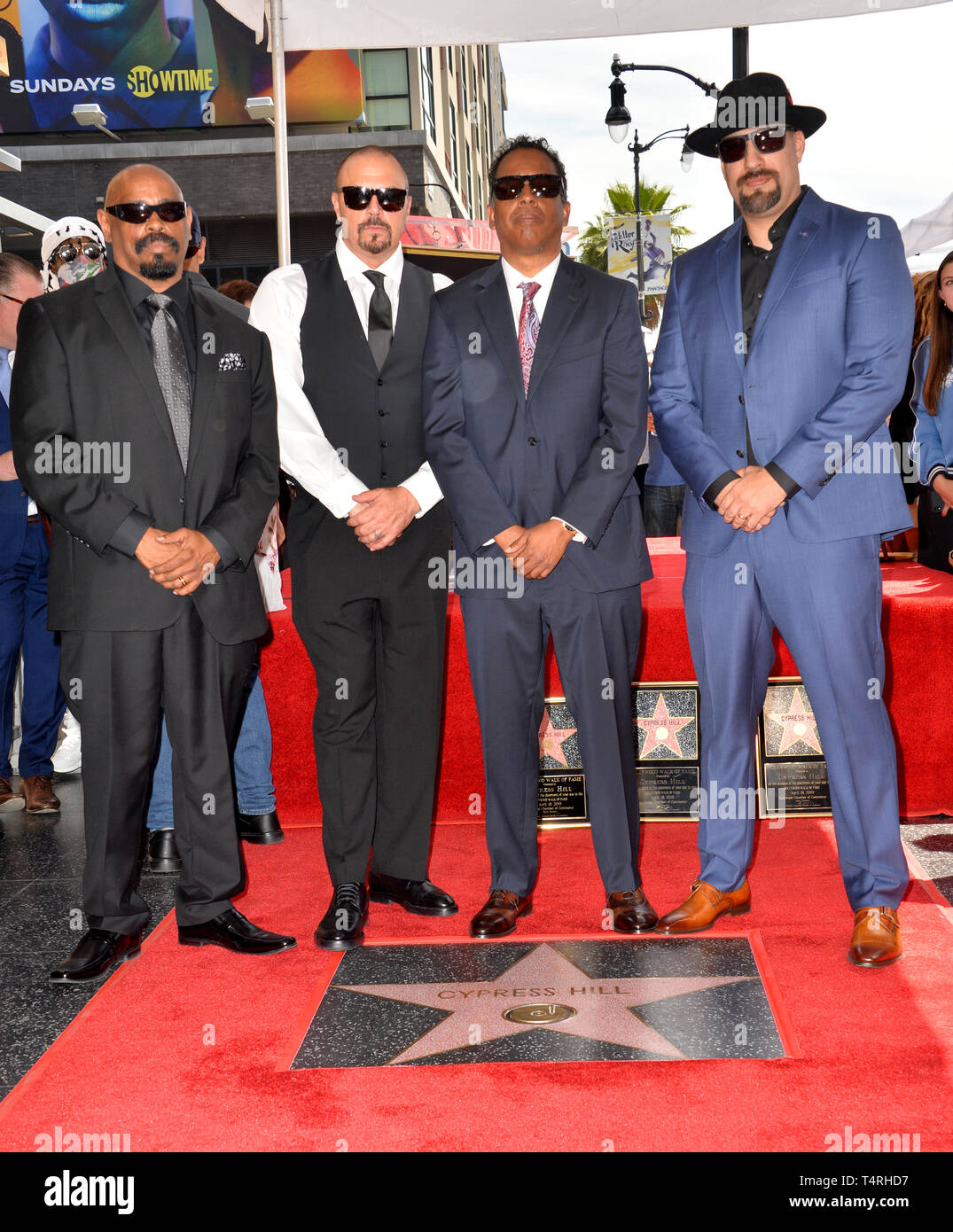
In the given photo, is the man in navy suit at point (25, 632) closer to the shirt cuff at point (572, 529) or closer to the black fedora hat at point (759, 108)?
the shirt cuff at point (572, 529)

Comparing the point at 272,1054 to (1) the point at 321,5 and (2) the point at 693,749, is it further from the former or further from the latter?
(1) the point at 321,5

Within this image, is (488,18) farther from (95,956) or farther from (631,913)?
(95,956)

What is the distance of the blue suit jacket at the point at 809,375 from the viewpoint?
3.38m

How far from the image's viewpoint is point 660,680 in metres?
4.80

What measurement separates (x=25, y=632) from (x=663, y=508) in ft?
15.3

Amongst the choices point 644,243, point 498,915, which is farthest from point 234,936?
point 644,243

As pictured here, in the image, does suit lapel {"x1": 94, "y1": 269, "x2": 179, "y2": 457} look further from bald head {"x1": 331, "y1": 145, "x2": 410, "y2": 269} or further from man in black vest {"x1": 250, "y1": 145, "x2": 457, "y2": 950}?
bald head {"x1": 331, "y1": 145, "x2": 410, "y2": 269}

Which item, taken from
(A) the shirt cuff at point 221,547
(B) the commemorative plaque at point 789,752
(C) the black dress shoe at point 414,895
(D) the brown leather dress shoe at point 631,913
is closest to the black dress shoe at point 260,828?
(C) the black dress shoe at point 414,895

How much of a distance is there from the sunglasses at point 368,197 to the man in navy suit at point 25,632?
8.09ft

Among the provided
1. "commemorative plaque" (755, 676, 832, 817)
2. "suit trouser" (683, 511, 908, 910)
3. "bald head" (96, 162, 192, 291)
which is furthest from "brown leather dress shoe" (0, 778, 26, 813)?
"suit trouser" (683, 511, 908, 910)

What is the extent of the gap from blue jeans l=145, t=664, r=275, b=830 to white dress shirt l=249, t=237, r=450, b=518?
133 centimetres

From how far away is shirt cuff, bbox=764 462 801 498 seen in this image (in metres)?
3.38

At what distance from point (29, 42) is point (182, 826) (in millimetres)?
20818
